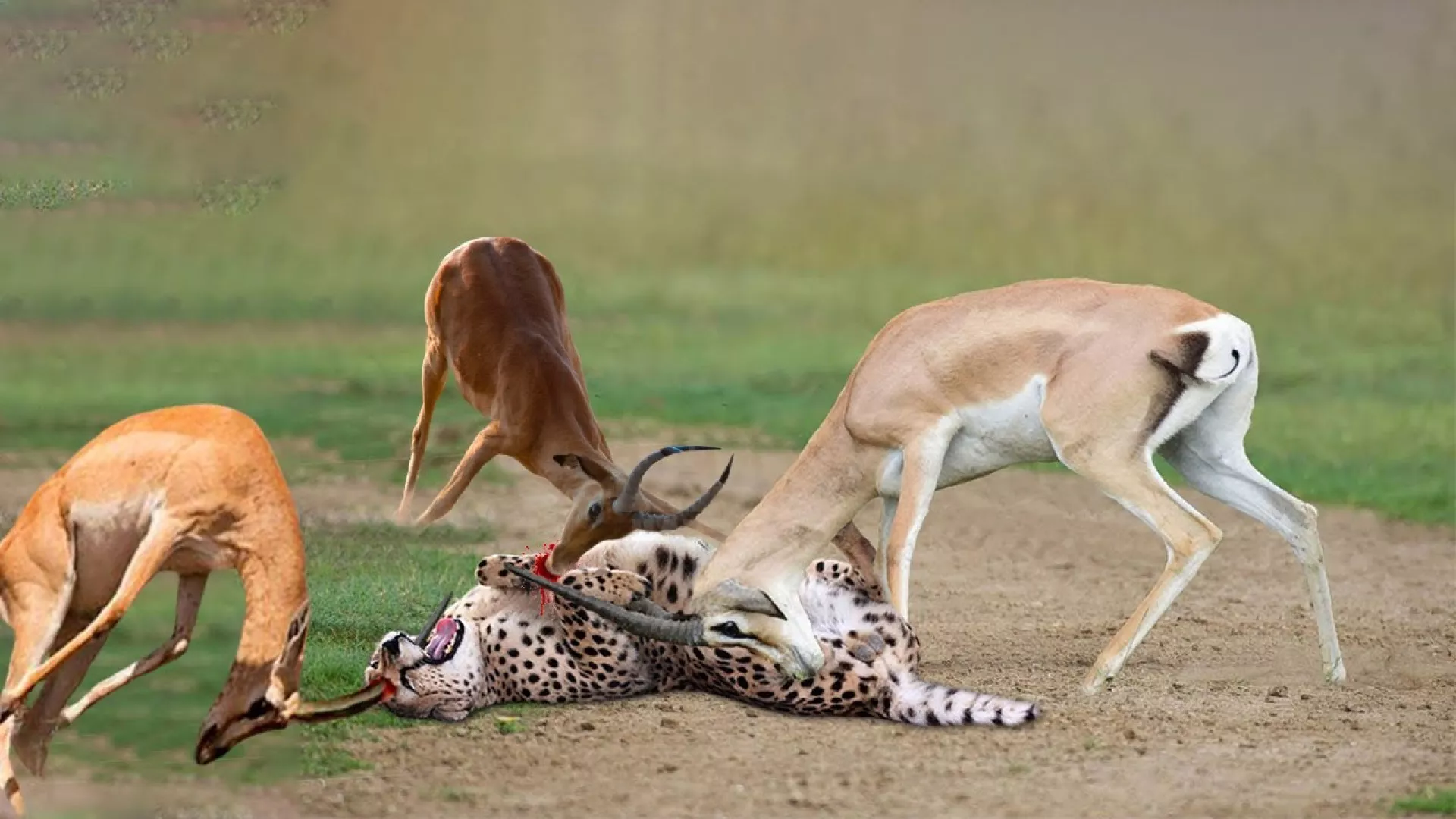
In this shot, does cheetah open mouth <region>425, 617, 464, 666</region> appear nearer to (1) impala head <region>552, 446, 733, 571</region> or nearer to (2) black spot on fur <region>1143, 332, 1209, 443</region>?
(1) impala head <region>552, 446, 733, 571</region>

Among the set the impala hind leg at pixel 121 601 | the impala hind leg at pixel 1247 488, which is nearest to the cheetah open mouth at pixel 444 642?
the impala hind leg at pixel 121 601

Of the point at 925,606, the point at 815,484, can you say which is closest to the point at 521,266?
the point at 925,606

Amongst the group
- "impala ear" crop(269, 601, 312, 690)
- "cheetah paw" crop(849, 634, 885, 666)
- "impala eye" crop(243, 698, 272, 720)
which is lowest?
"cheetah paw" crop(849, 634, 885, 666)

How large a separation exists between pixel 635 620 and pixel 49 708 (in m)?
1.96

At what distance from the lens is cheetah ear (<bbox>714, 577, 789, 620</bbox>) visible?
23.0 feet

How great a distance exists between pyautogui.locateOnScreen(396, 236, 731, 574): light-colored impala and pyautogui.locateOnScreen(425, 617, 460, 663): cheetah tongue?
3.09ft

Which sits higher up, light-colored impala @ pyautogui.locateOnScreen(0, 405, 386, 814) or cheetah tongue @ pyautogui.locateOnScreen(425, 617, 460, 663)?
light-colored impala @ pyautogui.locateOnScreen(0, 405, 386, 814)

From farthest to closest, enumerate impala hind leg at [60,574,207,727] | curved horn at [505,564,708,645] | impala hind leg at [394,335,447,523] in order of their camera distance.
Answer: impala hind leg at [394,335,447,523], curved horn at [505,564,708,645], impala hind leg at [60,574,207,727]

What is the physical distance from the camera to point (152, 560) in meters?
5.43

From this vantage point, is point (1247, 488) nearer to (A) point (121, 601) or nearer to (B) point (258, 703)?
(B) point (258, 703)

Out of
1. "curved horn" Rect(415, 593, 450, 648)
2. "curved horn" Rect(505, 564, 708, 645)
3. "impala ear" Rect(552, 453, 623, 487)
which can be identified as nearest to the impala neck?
"curved horn" Rect(505, 564, 708, 645)

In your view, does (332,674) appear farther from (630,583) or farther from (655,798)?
(655,798)

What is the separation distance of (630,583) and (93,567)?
2.16m

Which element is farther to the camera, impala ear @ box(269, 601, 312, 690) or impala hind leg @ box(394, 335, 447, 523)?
impala hind leg @ box(394, 335, 447, 523)
